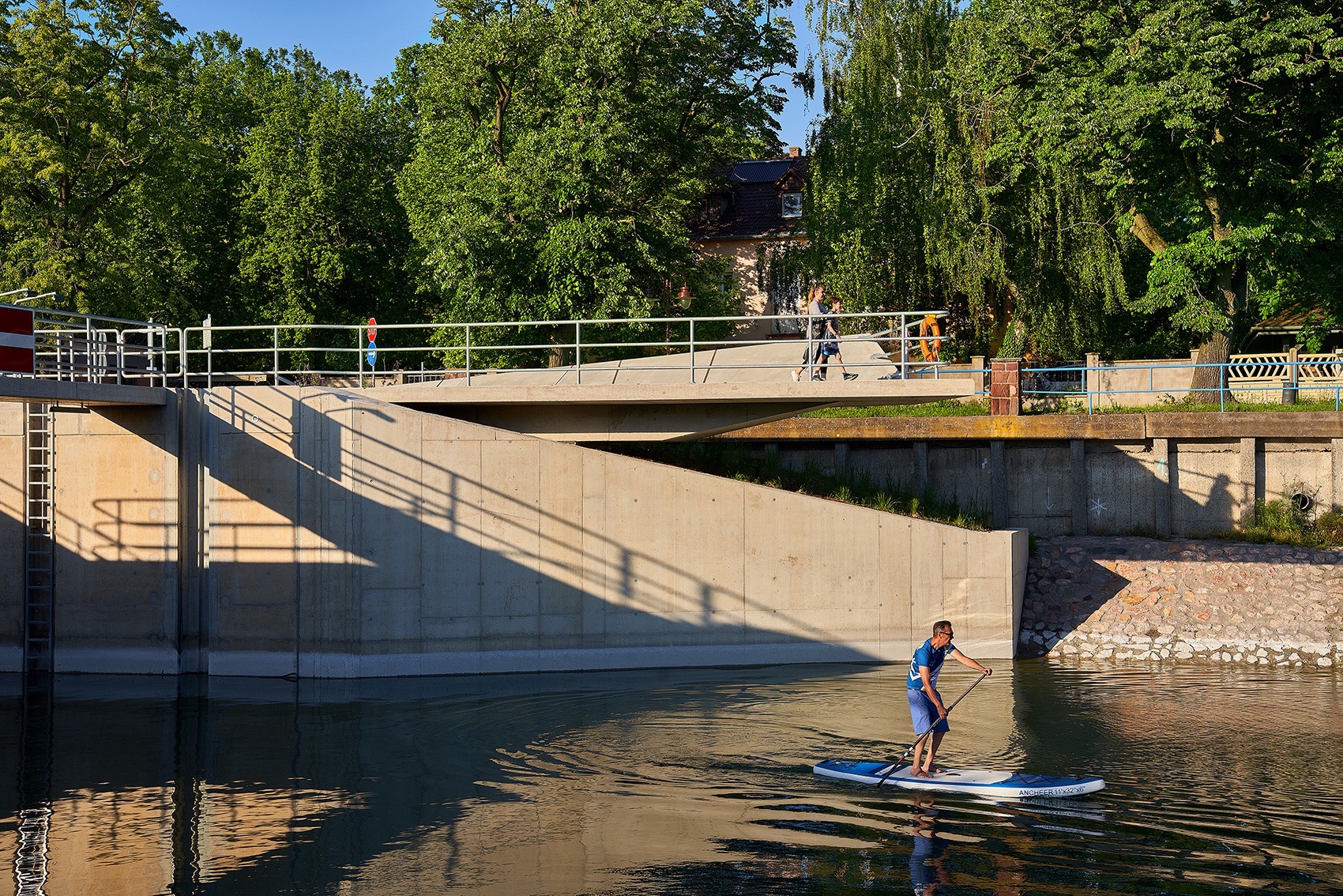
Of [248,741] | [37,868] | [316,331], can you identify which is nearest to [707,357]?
[248,741]

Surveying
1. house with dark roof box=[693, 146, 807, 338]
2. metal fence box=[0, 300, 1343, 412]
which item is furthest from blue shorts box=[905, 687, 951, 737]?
house with dark roof box=[693, 146, 807, 338]

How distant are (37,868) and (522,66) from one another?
26.2 meters

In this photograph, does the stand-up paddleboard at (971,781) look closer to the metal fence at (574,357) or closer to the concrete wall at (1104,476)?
the metal fence at (574,357)

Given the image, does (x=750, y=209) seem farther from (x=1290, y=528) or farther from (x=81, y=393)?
(x=81, y=393)

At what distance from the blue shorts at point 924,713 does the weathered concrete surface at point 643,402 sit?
669cm

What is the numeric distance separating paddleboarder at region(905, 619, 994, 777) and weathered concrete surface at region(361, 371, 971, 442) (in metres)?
6.38

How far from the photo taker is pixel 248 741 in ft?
53.0

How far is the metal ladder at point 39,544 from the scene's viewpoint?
68.6ft

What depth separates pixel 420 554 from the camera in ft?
67.4

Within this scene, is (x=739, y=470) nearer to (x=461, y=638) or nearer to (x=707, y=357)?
(x=707, y=357)

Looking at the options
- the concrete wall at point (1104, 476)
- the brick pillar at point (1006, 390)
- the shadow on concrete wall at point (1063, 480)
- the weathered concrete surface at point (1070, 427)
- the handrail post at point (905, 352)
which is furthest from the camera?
the brick pillar at point (1006, 390)

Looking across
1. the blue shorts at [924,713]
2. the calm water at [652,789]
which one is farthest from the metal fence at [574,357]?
the blue shorts at [924,713]

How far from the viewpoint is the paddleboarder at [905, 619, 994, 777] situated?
13625 millimetres

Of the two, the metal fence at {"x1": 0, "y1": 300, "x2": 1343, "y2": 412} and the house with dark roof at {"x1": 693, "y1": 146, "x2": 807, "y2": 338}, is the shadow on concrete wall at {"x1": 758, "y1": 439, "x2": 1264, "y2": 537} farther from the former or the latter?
the house with dark roof at {"x1": 693, "y1": 146, "x2": 807, "y2": 338}
